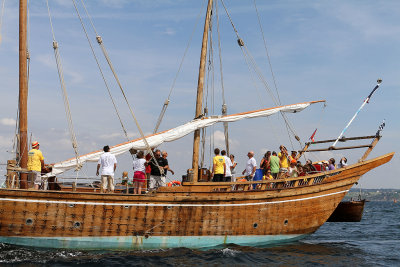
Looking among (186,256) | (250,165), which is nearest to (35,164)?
(186,256)

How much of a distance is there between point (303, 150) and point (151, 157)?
9.04 meters

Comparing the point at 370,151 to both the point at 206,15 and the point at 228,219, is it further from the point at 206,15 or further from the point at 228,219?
the point at 206,15

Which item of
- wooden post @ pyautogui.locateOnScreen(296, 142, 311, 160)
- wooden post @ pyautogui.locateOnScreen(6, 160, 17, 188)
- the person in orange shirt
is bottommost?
wooden post @ pyautogui.locateOnScreen(6, 160, 17, 188)

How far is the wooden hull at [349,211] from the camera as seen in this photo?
20.9 m

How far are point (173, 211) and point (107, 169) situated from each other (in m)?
2.82

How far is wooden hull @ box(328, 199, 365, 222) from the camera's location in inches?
821

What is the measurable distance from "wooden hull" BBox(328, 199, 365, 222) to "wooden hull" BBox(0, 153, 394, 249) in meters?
1.83

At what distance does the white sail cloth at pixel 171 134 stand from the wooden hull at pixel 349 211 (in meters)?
5.12

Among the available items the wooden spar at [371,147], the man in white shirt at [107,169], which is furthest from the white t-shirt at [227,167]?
the wooden spar at [371,147]

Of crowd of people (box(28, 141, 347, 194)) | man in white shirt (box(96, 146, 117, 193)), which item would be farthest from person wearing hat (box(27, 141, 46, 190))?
man in white shirt (box(96, 146, 117, 193))

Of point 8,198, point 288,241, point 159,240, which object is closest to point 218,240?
point 159,240

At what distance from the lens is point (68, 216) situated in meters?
14.5

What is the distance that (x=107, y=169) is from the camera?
1523 centimetres

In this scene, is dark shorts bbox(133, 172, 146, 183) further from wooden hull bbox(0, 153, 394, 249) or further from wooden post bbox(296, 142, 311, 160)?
wooden post bbox(296, 142, 311, 160)
